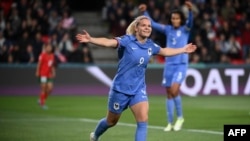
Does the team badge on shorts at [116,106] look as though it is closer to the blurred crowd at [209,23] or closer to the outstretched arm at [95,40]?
the outstretched arm at [95,40]

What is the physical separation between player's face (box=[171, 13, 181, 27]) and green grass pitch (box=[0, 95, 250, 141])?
2407 mm

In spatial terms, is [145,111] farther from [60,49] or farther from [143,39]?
[60,49]

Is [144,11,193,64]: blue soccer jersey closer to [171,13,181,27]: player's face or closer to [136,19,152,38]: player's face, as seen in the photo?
[171,13,181,27]: player's face

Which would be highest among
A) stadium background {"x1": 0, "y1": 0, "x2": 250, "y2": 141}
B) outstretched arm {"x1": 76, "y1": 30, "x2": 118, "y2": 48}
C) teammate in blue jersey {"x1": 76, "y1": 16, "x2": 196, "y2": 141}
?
outstretched arm {"x1": 76, "y1": 30, "x2": 118, "y2": 48}

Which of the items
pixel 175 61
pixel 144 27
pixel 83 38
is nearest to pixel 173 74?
pixel 175 61

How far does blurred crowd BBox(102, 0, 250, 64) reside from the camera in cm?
2895

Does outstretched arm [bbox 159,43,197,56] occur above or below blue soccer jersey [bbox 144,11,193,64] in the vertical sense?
above

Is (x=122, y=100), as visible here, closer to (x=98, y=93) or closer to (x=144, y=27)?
(x=144, y=27)

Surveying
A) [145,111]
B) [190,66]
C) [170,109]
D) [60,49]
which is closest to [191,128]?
[170,109]

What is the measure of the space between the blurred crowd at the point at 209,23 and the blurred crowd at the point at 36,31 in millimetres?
2036

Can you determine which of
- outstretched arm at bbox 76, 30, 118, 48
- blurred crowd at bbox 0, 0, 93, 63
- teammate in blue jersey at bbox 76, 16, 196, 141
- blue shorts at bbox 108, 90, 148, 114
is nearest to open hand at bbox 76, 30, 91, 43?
outstretched arm at bbox 76, 30, 118, 48

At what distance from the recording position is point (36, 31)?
28.5m

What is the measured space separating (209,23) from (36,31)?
7.28 metres

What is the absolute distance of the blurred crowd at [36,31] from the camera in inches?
1085
